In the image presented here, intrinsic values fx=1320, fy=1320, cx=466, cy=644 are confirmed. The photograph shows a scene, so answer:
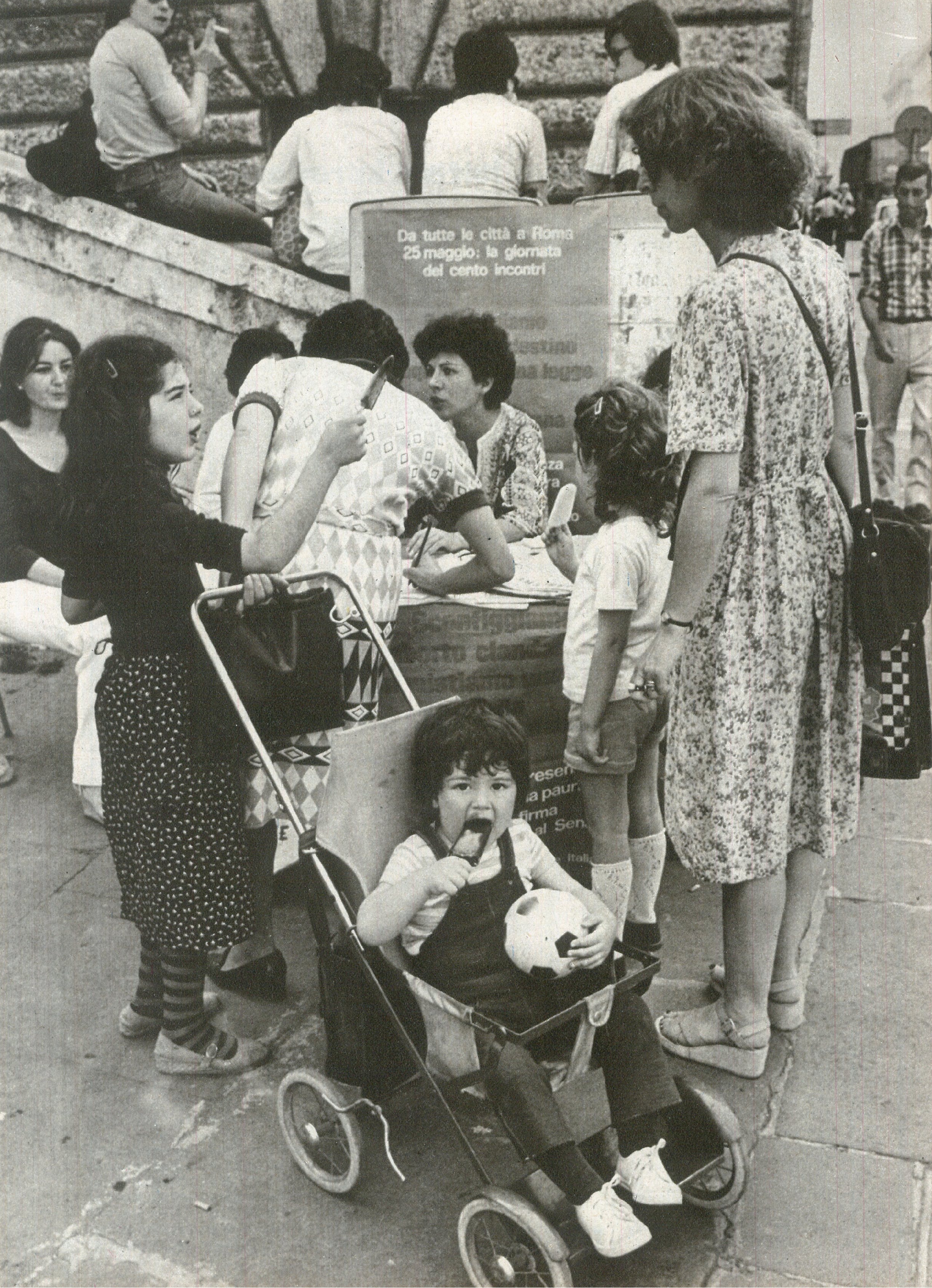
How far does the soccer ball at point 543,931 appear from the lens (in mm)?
2510

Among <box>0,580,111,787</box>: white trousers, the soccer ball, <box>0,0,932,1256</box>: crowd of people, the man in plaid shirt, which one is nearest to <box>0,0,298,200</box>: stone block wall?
<box>0,580,111,787</box>: white trousers

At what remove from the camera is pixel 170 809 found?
3.07m

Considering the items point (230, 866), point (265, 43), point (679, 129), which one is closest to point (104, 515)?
point (230, 866)

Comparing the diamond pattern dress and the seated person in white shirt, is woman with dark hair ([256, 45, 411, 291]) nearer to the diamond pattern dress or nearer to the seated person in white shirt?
the seated person in white shirt

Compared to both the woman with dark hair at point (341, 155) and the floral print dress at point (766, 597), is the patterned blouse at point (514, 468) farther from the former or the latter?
the floral print dress at point (766, 597)

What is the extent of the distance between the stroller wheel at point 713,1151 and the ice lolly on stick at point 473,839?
59 cm

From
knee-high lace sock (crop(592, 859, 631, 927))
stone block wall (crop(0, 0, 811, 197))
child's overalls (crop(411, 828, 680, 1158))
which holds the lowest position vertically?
knee-high lace sock (crop(592, 859, 631, 927))

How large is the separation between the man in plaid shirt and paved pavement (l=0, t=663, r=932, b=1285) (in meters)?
4.34

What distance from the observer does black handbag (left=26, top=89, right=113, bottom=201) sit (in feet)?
17.9

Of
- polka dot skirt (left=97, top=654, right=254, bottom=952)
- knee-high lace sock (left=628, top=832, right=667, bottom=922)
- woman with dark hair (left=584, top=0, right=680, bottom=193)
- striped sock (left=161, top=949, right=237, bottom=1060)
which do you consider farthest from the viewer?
woman with dark hair (left=584, top=0, right=680, bottom=193)

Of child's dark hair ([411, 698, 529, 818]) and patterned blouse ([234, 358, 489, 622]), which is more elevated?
patterned blouse ([234, 358, 489, 622])

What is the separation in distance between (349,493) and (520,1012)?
1.38 metres

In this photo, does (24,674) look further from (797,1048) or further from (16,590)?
(797,1048)

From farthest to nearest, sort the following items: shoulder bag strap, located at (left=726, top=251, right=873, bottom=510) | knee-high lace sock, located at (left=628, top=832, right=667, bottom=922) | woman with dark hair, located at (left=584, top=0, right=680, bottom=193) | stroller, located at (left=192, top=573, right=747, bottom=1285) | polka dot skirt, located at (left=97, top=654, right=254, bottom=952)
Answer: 1. woman with dark hair, located at (left=584, top=0, right=680, bottom=193)
2. knee-high lace sock, located at (left=628, top=832, right=667, bottom=922)
3. polka dot skirt, located at (left=97, top=654, right=254, bottom=952)
4. shoulder bag strap, located at (left=726, top=251, right=873, bottom=510)
5. stroller, located at (left=192, top=573, right=747, bottom=1285)
